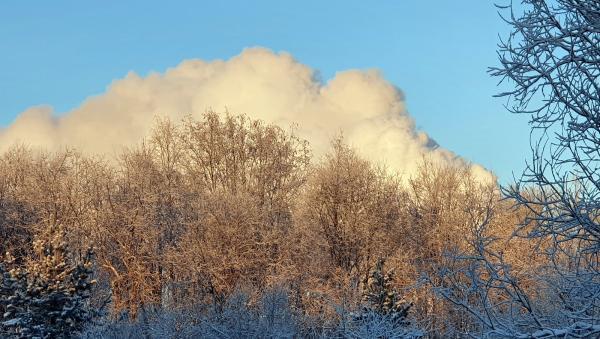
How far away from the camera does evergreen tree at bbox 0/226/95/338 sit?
2705 cm

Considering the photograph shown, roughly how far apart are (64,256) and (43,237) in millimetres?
5105

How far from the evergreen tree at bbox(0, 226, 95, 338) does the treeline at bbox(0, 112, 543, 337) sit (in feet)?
13.0

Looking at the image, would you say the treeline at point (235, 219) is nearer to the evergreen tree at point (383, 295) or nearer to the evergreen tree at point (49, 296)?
the evergreen tree at point (383, 295)

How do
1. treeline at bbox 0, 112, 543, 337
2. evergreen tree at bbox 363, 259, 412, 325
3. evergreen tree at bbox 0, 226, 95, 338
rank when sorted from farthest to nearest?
treeline at bbox 0, 112, 543, 337 → evergreen tree at bbox 363, 259, 412, 325 → evergreen tree at bbox 0, 226, 95, 338

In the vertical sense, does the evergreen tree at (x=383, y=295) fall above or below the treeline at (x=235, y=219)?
below

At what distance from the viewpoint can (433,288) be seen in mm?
9445

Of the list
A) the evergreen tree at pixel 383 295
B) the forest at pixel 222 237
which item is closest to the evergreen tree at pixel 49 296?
the forest at pixel 222 237

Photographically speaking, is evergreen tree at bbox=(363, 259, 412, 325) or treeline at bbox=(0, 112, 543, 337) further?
treeline at bbox=(0, 112, 543, 337)

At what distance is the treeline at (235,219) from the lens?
3538cm

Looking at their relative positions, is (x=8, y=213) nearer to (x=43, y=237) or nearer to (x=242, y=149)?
(x=43, y=237)

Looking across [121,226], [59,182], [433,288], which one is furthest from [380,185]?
[433,288]

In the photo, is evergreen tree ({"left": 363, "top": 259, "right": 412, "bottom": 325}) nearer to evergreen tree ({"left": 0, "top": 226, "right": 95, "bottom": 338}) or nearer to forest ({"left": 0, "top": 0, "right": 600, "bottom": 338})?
forest ({"left": 0, "top": 0, "right": 600, "bottom": 338})

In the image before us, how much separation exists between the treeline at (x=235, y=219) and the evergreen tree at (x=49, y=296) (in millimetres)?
3960

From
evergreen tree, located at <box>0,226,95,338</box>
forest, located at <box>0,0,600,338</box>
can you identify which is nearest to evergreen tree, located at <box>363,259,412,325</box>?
forest, located at <box>0,0,600,338</box>
